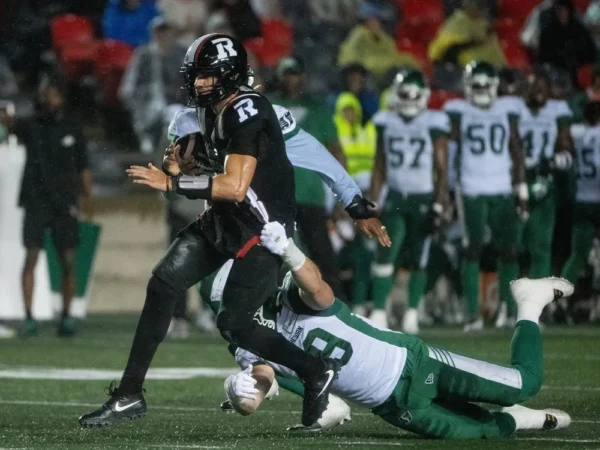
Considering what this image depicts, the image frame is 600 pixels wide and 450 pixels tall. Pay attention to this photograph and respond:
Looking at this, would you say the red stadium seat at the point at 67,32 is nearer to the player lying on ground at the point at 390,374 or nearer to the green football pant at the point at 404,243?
the green football pant at the point at 404,243

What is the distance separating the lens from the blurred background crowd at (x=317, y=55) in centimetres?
1290

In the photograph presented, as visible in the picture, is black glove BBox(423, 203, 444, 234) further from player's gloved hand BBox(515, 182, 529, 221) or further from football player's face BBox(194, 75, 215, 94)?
football player's face BBox(194, 75, 215, 94)

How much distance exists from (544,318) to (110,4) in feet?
18.0

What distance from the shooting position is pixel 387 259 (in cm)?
1136

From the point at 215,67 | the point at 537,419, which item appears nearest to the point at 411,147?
the point at 215,67

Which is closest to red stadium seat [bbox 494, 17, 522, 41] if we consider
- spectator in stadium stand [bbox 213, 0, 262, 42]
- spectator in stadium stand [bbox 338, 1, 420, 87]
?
spectator in stadium stand [bbox 338, 1, 420, 87]

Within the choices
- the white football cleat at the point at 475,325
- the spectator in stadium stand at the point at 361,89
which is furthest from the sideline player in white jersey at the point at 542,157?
the spectator in stadium stand at the point at 361,89

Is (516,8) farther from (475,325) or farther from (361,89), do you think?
(475,325)

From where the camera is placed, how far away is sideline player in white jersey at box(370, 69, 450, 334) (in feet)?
37.6

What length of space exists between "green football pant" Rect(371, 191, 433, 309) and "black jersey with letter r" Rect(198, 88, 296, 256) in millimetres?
5350

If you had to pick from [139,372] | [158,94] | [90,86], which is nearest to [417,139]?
[158,94]

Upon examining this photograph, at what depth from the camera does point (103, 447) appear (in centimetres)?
546

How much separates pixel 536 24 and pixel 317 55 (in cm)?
218

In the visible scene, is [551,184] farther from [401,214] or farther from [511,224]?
[401,214]
